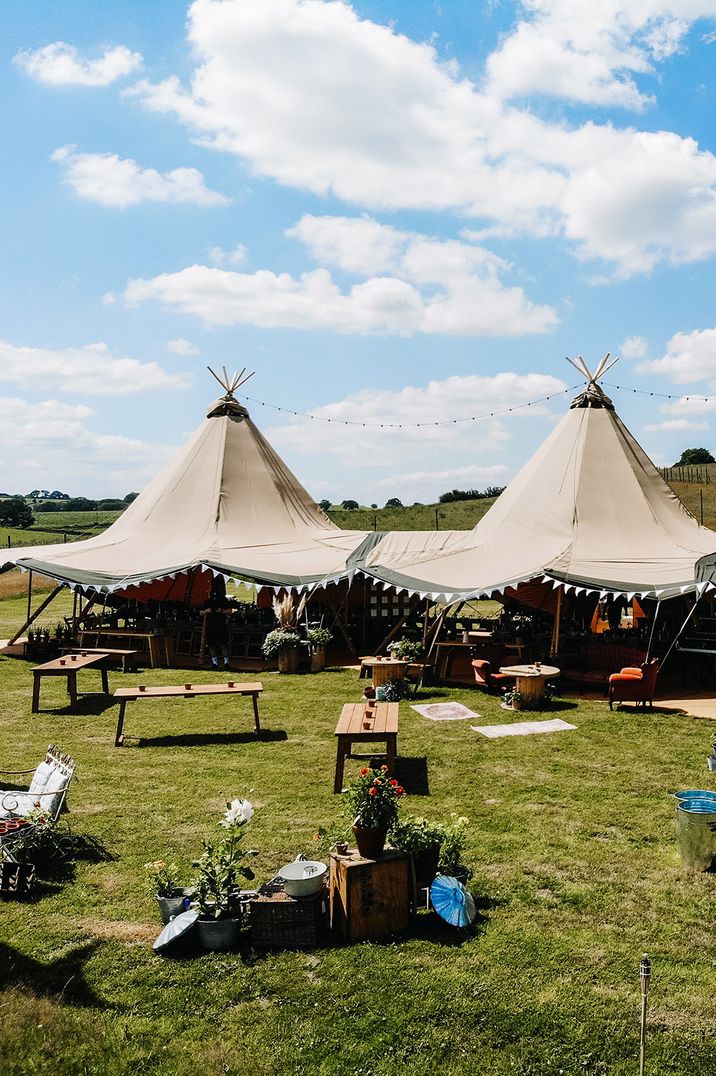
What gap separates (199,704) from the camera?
12.1m

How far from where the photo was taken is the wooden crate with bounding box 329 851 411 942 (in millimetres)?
4777

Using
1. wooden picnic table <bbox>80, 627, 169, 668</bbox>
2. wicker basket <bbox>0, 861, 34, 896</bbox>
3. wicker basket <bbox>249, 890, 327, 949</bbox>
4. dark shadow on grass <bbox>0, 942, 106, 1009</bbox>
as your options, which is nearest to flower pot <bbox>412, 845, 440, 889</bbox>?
wicker basket <bbox>249, 890, 327, 949</bbox>

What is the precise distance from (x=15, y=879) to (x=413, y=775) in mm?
3993

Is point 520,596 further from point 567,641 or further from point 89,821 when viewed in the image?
point 89,821

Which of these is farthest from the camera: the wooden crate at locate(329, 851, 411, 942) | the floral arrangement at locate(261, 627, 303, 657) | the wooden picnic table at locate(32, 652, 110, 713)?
the floral arrangement at locate(261, 627, 303, 657)

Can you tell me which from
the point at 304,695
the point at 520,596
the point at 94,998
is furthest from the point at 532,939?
the point at 520,596

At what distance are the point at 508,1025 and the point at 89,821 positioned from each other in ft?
14.3

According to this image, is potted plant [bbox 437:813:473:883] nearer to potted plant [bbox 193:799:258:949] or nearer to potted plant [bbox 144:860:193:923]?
potted plant [bbox 193:799:258:949]

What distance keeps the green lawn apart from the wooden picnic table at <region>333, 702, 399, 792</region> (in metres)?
0.38

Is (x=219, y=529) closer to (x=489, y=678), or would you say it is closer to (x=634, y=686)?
(x=489, y=678)

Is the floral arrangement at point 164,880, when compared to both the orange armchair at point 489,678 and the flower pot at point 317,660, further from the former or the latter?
the flower pot at point 317,660

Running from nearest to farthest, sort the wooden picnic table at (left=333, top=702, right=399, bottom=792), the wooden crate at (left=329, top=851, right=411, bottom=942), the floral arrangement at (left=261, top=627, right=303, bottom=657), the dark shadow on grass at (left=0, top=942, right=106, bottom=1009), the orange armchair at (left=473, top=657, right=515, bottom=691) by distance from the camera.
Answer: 1. the dark shadow on grass at (left=0, top=942, right=106, bottom=1009)
2. the wooden crate at (left=329, top=851, right=411, bottom=942)
3. the wooden picnic table at (left=333, top=702, right=399, bottom=792)
4. the orange armchair at (left=473, top=657, right=515, bottom=691)
5. the floral arrangement at (left=261, top=627, right=303, bottom=657)

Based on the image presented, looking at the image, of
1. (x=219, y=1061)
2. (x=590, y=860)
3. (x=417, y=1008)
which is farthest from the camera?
(x=590, y=860)

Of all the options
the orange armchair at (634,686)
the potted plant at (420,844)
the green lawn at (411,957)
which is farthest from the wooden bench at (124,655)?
the potted plant at (420,844)
